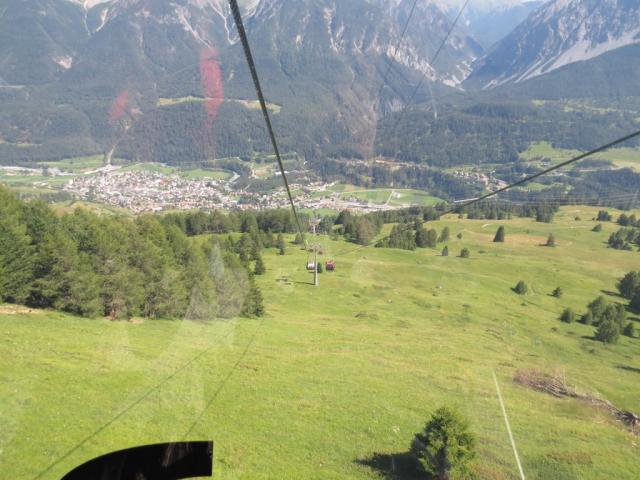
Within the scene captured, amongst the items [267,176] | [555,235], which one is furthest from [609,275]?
[267,176]

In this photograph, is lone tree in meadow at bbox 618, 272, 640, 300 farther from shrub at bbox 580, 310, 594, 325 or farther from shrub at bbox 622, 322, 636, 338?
shrub at bbox 622, 322, 636, 338

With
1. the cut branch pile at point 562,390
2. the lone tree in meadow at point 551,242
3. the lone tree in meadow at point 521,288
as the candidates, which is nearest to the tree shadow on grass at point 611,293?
the lone tree in meadow at point 521,288

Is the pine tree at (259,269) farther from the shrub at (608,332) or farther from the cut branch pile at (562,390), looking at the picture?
the shrub at (608,332)

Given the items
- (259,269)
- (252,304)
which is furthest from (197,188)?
(252,304)

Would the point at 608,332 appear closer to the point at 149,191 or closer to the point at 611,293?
the point at 611,293

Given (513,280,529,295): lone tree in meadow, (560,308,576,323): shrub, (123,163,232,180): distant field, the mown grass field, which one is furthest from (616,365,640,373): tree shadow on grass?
(123,163,232,180): distant field

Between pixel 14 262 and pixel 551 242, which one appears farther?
pixel 551 242
